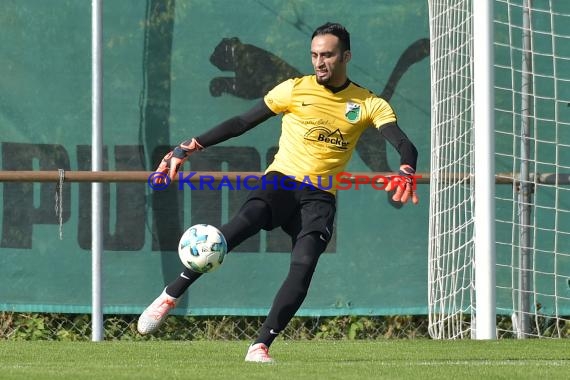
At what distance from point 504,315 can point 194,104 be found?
304 cm

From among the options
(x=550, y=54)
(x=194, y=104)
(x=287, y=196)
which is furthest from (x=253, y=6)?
(x=287, y=196)

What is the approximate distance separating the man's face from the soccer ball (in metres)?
1.12

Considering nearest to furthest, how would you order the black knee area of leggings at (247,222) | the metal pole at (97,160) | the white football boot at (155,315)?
the black knee area of leggings at (247,222) → the white football boot at (155,315) → the metal pole at (97,160)

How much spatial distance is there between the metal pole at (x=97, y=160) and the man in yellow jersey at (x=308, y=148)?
2.18m

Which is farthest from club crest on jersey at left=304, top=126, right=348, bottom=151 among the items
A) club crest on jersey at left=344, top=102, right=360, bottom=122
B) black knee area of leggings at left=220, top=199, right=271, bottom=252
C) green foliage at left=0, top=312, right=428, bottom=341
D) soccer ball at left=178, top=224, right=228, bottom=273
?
green foliage at left=0, top=312, right=428, bottom=341

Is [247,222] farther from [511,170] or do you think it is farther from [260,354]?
[511,170]

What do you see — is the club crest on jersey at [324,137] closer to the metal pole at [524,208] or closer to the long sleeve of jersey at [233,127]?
the long sleeve of jersey at [233,127]

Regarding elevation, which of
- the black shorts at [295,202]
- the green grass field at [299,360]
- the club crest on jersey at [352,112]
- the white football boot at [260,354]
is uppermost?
the club crest on jersey at [352,112]

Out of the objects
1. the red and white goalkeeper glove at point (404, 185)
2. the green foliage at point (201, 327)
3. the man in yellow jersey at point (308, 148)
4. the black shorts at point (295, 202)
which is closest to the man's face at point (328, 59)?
the man in yellow jersey at point (308, 148)

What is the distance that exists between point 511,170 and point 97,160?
131 inches

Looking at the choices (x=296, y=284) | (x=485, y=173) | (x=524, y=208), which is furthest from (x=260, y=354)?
(x=524, y=208)

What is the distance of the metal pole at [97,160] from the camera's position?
953 centimetres

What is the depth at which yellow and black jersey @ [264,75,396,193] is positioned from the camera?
24.2 feet

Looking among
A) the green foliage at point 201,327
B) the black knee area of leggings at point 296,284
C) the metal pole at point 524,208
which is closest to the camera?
the black knee area of leggings at point 296,284
